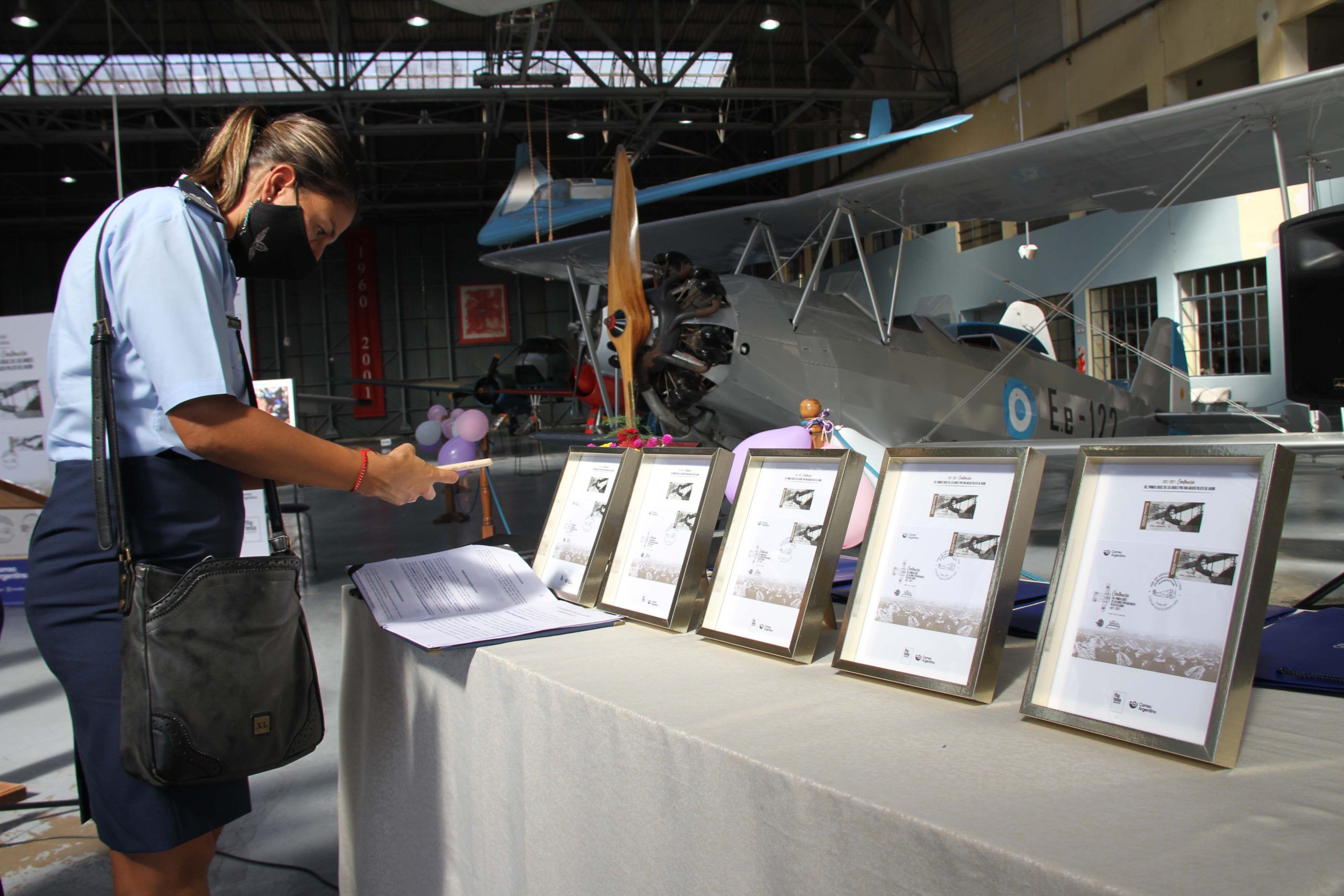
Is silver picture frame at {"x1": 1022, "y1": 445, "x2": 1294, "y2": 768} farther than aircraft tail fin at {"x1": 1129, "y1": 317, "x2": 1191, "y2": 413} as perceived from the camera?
No

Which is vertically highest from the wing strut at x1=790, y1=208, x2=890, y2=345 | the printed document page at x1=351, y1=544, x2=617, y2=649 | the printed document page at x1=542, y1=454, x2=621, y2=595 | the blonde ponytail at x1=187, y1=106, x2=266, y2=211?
the wing strut at x1=790, y1=208, x2=890, y2=345

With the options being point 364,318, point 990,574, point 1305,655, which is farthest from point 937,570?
point 364,318

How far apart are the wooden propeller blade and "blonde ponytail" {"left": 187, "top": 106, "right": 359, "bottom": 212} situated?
3684 mm

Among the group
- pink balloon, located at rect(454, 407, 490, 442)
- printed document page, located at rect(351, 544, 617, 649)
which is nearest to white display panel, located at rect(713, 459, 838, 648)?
printed document page, located at rect(351, 544, 617, 649)

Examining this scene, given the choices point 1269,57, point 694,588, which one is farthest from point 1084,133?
point 1269,57

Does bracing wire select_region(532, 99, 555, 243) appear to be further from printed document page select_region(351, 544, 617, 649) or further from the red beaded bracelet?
the red beaded bracelet

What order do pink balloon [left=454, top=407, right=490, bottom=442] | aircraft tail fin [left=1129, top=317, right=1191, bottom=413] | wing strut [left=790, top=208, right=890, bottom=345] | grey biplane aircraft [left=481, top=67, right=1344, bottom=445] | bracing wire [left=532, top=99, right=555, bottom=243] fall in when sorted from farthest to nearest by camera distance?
bracing wire [left=532, top=99, right=555, bottom=243] < aircraft tail fin [left=1129, top=317, right=1191, bottom=413] < pink balloon [left=454, top=407, right=490, bottom=442] < wing strut [left=790, top=208, right=890, bottom=345] < grey biplane aircraft [left=481, top=67, right=1344, bottom=445]

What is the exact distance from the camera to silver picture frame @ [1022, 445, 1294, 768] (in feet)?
1.97

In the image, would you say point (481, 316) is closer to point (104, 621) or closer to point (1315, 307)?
point (1315, 307)

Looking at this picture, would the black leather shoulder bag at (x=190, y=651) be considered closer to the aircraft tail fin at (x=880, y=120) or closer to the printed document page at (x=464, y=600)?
the printed document page at (x=464, y=600)

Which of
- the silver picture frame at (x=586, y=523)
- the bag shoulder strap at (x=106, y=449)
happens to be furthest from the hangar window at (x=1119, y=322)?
the bag shoulder strap at (x=106, y=449)

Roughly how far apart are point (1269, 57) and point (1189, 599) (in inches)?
395

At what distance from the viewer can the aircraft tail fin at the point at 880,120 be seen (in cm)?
871

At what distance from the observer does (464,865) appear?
1155 mm
